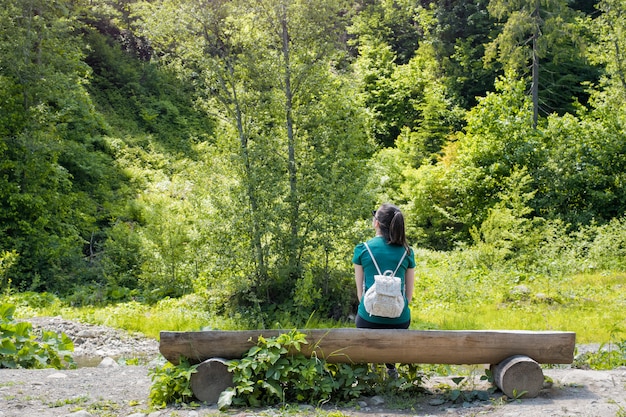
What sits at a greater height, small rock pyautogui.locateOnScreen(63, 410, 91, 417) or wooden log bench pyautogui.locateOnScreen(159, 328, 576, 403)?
wooden log bench pyautogui.locateOnScreen(159, 328, 576, 403)

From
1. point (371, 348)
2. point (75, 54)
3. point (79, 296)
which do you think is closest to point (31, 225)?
point (79, 296)

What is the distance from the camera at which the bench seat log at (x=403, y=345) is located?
5703 millimetres

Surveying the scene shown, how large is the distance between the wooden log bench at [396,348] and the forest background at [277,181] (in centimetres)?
462

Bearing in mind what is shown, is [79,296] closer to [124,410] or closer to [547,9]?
[124,410]

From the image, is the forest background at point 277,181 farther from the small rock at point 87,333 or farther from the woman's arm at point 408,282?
the woman's arm at point 408,282

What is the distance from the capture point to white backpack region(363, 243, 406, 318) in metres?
5.58

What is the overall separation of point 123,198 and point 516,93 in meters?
16.0

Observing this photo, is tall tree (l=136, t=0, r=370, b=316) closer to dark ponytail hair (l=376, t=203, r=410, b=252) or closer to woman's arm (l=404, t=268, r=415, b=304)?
woman's arm (l=404, t=268, r=415, b=304)

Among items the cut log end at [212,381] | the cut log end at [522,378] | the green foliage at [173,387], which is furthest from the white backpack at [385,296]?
the green foliage at [173,387]

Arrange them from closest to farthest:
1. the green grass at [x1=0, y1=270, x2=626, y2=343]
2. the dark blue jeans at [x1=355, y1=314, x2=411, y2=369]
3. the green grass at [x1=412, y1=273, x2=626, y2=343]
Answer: the dark blue jeans at [x1=355, y1=314, x2=411, y2=369] < the green grass at [x1=412, y1=273, x2=626, y2=343] < the green grass at [x1=0, y1=270, x2=626, y2=343]

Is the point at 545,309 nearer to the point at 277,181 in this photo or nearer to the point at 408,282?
the point at 277,181

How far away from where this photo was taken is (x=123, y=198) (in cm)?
2220

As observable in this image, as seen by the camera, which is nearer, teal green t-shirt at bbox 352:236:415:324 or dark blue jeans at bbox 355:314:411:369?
teal green t-shirt at bbox 352:236:415:324

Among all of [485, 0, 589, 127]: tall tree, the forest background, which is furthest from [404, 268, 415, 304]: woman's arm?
[485, 0, 589, 127]: tall tree
